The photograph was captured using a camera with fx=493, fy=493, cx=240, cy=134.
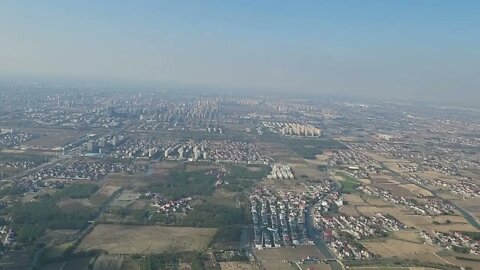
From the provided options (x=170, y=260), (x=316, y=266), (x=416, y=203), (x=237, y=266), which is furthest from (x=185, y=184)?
(x=416, y=203)

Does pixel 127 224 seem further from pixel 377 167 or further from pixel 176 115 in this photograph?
pixel 176 115

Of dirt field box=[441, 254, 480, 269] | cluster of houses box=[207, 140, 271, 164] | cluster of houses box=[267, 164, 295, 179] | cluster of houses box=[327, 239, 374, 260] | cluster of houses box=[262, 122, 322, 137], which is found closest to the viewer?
dirt field box=[441, 254, 480, 269]

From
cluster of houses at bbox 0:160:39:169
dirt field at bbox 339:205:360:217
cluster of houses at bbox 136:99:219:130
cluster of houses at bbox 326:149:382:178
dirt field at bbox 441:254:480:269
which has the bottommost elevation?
cluster of houses at bbox 136:99:219:130

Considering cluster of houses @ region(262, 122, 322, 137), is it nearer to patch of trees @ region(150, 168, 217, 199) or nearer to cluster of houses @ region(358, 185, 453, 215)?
patch of trees @ region(150, 168, 217, 199)

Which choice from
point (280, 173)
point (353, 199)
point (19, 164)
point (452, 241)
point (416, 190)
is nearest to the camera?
point (452, 241)

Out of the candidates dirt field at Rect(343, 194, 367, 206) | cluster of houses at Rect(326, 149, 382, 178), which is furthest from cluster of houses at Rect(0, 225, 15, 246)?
cluster of houses at Rect(326, 149, 382, 178)

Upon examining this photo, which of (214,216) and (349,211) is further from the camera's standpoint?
(349,211)

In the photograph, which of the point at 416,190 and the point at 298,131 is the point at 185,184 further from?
the point at 298,131
